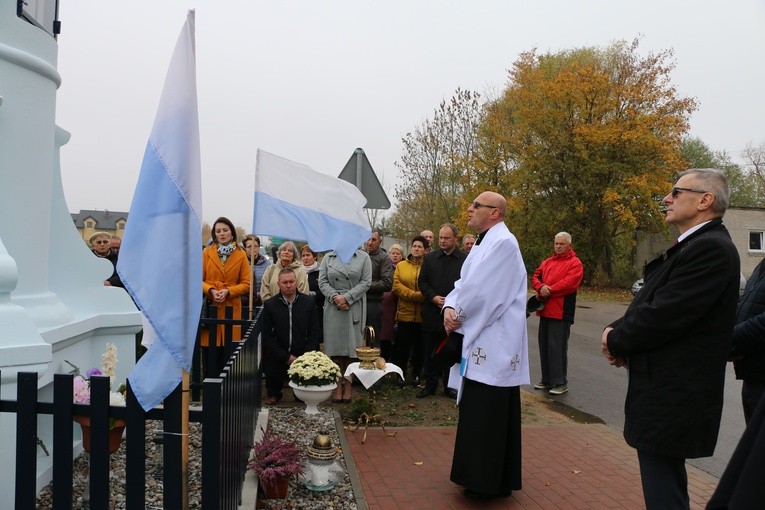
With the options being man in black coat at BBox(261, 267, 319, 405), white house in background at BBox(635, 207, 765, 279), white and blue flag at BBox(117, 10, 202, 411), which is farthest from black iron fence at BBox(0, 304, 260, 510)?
white house in background at BBox(635, 207, 765, 279)

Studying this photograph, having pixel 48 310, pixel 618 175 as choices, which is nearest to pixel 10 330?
pixel 48 310

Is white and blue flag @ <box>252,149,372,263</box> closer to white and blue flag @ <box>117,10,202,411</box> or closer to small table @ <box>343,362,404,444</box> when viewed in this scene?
small table @ <box>343,362,404,444</box>

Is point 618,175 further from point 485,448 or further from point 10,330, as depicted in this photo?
point 10,330

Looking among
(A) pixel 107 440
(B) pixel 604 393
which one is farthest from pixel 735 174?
(A) pixel 107 440

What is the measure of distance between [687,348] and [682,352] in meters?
0.03

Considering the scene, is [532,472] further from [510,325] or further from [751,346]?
[751,346]

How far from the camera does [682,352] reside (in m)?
3.16

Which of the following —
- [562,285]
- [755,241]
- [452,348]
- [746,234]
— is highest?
[746,234]

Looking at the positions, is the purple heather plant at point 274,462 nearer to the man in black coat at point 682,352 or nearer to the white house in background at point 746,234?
the man in black coat at point 682,352

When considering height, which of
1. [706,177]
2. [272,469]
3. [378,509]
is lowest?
[378,509]

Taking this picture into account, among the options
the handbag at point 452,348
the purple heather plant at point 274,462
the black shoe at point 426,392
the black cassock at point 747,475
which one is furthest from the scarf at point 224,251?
the black cassock at point 747,475

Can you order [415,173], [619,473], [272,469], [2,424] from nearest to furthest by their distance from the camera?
1. [2,424]
2. [272,469]
3. [619,473]
4. [415,173]

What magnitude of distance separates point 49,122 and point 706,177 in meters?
4.37

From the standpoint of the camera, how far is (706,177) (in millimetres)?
3361
